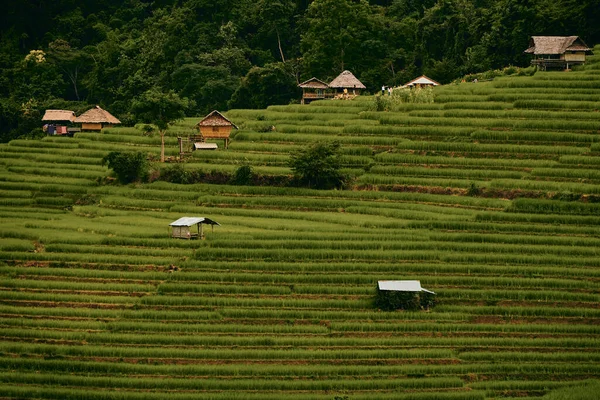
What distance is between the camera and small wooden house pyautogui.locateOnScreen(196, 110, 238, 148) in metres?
65.9

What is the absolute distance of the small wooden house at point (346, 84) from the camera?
74438mm

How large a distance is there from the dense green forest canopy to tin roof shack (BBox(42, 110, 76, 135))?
74.2 inches

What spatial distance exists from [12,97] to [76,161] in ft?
51.8

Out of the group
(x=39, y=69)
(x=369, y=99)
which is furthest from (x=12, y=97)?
(x=369, y=99)

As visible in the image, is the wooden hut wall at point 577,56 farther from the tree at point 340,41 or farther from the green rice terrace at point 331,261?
the tree at point 340,41

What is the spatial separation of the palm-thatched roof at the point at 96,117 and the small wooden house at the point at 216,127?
26.4 feet

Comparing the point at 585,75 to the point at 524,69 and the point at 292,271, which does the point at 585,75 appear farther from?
the point at 292,271

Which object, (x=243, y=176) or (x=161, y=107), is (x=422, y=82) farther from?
(x=243, y=176)

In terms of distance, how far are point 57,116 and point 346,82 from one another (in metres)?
16.6

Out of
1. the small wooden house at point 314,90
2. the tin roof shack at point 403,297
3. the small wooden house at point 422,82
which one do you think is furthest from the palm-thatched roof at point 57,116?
the tin roof shack at point 403,297

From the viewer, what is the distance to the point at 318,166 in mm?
59531

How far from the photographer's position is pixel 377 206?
5738 cm

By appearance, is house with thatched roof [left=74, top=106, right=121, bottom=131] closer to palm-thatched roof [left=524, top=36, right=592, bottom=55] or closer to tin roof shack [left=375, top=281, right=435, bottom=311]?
palm-thatched roof [left=524, top=36, right=592, bottom=55]

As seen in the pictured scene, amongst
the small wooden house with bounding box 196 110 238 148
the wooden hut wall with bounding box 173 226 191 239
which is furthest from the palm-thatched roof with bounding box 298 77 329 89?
the wooden hut wall with bounding box 173 226 191 239
